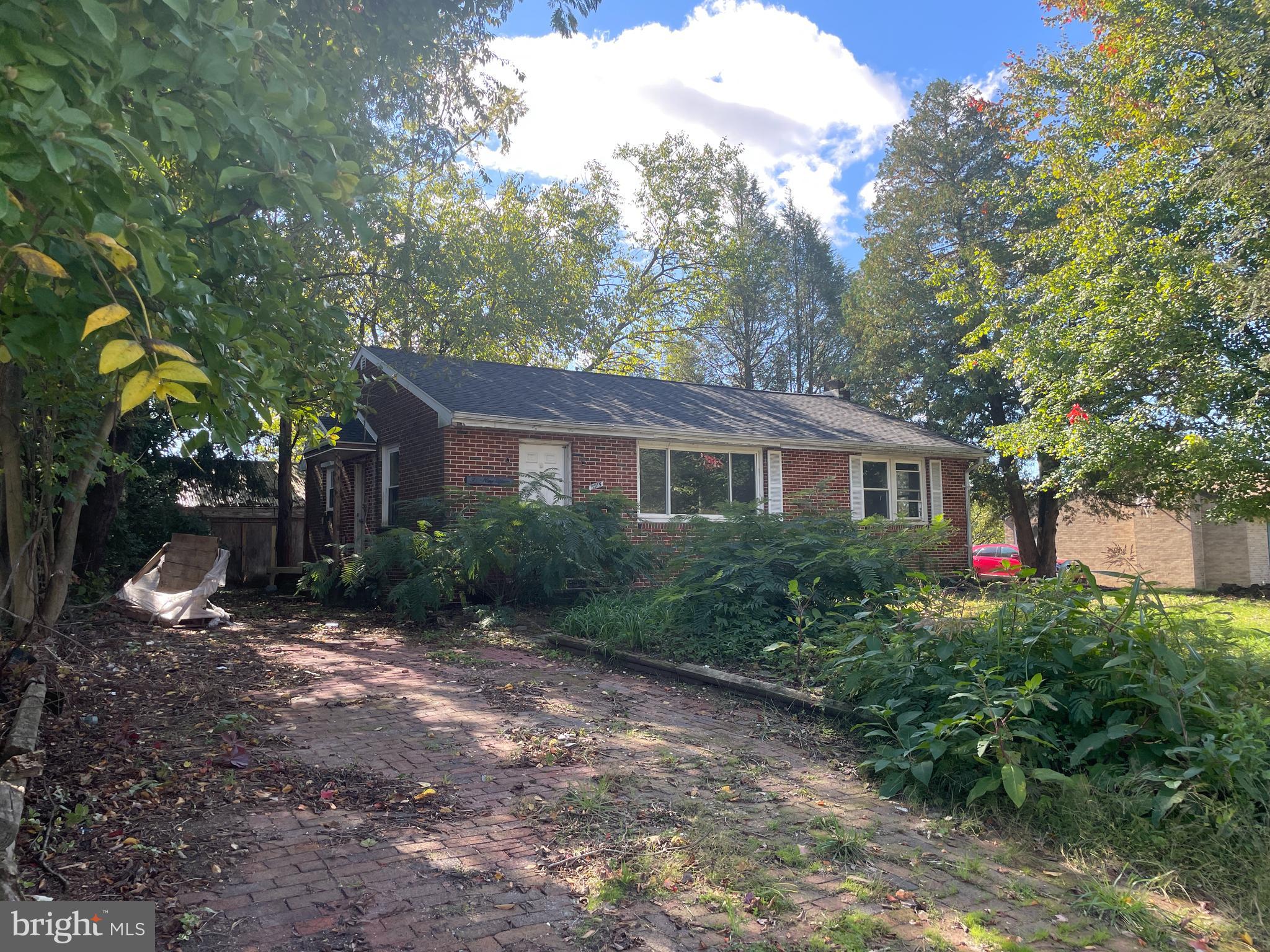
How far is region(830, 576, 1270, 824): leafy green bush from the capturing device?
4.14 m

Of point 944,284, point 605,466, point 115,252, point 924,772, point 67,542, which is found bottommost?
point 924,772

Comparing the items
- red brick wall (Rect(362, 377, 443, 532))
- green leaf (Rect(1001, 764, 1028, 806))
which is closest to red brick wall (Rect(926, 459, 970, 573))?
red brick wall (Rect(362, 377, 443, 532))

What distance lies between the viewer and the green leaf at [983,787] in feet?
14.3

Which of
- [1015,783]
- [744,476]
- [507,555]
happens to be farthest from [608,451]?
[1015,783]

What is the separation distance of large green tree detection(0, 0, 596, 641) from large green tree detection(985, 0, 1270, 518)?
46.6 feet

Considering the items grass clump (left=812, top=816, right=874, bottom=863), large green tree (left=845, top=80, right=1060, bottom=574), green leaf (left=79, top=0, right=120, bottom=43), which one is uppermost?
large green tree (left=845, top=80, right=1060, bottom=574)

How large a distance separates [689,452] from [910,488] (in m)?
5.68

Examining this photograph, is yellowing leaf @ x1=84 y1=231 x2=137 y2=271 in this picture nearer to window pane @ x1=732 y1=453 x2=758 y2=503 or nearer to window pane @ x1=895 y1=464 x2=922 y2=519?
window pane @ x1=732 y1=453 x2=758 y2=503

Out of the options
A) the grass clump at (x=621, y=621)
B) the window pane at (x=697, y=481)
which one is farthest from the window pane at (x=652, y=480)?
the grass clump at (x=621, y=621)

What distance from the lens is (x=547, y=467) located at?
45.7 ft

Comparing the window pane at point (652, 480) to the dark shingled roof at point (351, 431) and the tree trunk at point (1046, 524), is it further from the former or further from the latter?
the tree trunk at point (1046, 524)

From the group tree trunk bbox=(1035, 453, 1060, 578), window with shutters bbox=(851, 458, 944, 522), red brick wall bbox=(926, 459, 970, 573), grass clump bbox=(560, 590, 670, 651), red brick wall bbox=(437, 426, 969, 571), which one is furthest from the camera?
tree trunk bbox=(1035, 453, 1060, 578)

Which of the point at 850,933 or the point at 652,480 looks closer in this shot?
the point at 850,933

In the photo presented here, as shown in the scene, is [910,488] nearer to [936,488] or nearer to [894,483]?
[894,483]
